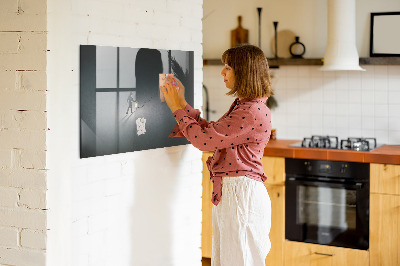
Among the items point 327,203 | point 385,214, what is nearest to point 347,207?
point 327,203

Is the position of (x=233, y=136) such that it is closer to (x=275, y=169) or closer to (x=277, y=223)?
(x=275, y=169)

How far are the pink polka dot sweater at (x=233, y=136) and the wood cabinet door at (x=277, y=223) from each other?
5.29ft

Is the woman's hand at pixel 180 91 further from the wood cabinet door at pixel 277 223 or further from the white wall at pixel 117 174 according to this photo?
the wood cabinet door at pixel 277 223

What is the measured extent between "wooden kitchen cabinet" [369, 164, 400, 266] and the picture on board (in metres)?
1.66

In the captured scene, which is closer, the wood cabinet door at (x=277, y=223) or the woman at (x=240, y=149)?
the woman at (x=240, y=149)

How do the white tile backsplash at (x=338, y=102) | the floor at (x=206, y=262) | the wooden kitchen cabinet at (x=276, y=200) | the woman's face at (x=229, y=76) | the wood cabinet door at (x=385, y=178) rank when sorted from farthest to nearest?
the floor at (x=206, y=262) < the white tile backsplash at (x=338, y=102) < the wooden kitchen cabinet at (x=276, y=200) < the wood cabinet door at (x=385, y=178) < the woman's face at (x=229, y=76)

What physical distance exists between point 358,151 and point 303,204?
583 millimetres

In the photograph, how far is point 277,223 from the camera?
4.51 meters

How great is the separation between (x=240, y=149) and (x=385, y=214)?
1.76m

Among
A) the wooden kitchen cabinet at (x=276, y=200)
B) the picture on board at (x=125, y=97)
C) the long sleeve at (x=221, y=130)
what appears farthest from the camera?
the wooden kitchen cabinet at (x=276, y=200)

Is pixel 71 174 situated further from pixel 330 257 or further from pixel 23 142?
pixel 330 257

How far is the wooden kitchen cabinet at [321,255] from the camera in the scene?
426 centimetres

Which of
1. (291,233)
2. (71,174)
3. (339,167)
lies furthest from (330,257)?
(71,174)

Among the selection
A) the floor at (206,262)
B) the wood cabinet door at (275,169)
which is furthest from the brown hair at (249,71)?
the floor at (206,262)
